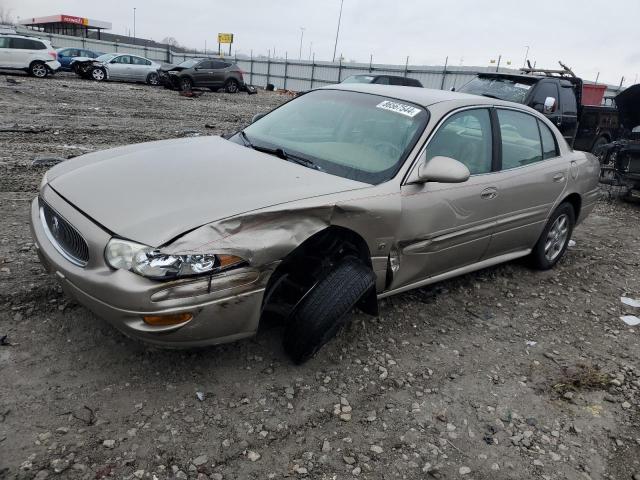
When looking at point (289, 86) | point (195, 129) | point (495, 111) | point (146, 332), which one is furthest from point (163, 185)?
point (289, 86)

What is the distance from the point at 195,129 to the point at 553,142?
7.99 meters

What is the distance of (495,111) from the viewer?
3.96 metres

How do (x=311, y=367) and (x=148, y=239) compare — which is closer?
(x=148, y=239)

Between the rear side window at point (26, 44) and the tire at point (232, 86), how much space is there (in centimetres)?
753

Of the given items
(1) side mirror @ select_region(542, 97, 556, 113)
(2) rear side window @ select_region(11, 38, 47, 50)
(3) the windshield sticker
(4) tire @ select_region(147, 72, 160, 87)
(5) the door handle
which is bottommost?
(4) tire @ select_region(147, 72, 160, 87)

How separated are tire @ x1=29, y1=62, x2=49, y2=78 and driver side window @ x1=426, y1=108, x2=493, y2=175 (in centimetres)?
2153

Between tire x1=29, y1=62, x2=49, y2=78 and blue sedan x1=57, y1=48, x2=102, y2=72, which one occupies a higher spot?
blue sedan x1=57, y1=48, x2=102, y2=72

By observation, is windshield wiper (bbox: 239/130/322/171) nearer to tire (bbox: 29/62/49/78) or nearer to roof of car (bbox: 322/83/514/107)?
roof of car (bbox: 322/83/514/107)

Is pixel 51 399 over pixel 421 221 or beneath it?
beneath

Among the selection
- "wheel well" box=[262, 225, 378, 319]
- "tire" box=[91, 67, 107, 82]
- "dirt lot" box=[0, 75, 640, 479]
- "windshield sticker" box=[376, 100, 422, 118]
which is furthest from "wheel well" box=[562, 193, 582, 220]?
"tire" box=[91, 67, 107, 82]

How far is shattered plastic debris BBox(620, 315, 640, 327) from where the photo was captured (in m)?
4.07

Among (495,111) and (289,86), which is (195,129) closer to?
(495,111)

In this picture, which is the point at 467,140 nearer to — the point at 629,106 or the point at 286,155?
the point at 286,155

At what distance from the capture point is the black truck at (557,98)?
8922 mm
